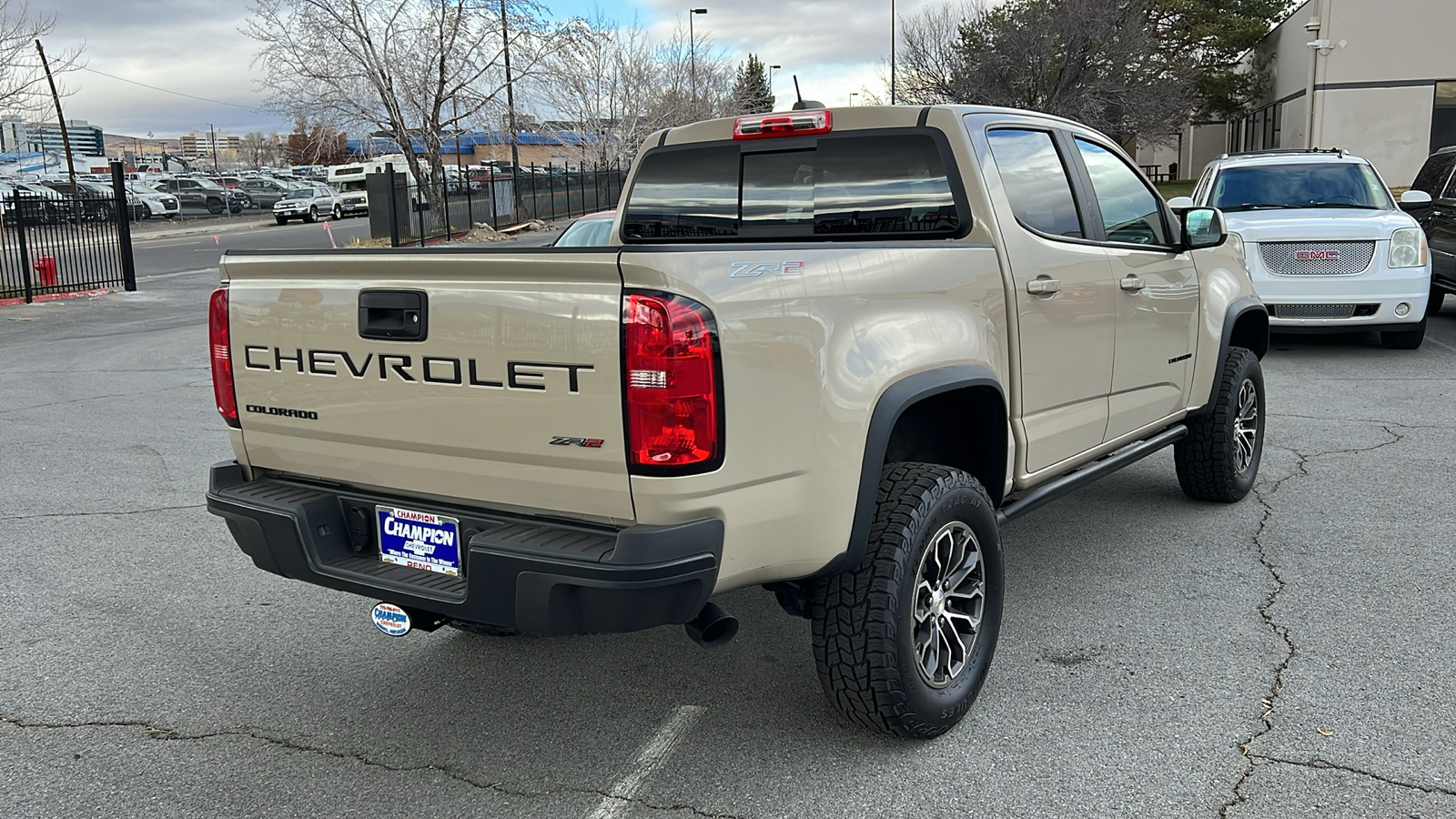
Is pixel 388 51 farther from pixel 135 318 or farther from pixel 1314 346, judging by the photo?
pixel 1314 346

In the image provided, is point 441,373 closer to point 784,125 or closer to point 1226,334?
point 784,125

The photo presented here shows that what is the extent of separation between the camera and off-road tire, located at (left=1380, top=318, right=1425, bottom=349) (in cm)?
1042

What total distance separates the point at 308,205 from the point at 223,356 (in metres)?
40.9

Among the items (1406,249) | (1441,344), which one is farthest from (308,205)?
(1406,249)

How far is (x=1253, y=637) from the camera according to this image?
13.6 feet

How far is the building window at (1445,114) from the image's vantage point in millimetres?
35094

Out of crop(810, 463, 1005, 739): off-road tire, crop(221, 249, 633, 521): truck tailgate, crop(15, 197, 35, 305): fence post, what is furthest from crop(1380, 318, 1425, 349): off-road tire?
crop(15, 197, 35, 305): fence post

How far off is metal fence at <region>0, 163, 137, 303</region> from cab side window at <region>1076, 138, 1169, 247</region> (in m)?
16.9

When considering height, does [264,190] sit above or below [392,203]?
above

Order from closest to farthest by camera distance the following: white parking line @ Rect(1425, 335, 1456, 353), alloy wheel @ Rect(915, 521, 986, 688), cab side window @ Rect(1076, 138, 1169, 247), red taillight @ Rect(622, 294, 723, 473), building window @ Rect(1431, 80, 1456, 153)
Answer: red taillight @ Rect(622, 294, 723, 473) < alloy wheel @ Rect(915, 521, 986, 688) < cab side window @ Rect(1076, 138, 1169, 247) < white parking line @ Rect(1425, 335, 1456, 353) < building window @ Rect(1431, 80, 1456, 153)

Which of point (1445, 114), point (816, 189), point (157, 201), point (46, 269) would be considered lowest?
point (46, 269)

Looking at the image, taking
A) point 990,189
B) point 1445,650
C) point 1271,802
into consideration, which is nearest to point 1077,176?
point 990,189

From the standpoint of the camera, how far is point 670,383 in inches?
109

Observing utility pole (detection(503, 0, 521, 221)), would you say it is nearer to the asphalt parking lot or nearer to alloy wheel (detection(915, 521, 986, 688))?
the asphalt parking lot
